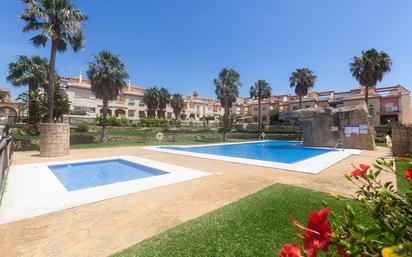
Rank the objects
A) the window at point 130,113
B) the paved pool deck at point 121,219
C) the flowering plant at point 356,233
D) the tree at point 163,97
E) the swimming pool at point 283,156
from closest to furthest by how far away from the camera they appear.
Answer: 1. the flowering plant at point 356,233
2. the paved pool deck at point 121,219
3. the swimming pool at point 283,156
4. the tree at point 163,97
5. the window at point 130,113

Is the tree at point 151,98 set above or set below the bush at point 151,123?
above

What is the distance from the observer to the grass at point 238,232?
3314 mm

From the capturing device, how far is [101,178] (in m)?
9.38

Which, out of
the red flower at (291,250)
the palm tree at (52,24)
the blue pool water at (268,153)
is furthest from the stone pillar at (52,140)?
the red flower at (291,250)

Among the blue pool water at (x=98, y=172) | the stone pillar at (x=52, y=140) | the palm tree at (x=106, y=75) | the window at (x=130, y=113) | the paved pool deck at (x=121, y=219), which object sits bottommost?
the blue pool water at (x=98, y=172)

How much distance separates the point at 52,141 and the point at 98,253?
12.3 m

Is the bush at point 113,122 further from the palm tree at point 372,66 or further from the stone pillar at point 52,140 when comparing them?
the palm tree at point 372,66

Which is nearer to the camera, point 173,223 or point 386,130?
point 173,223

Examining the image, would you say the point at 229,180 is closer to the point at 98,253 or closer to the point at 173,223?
the point at 173,223

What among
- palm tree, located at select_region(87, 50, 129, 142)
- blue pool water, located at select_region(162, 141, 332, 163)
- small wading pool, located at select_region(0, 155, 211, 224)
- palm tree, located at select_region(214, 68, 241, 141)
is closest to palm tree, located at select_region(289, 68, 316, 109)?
palm tree, located at select_region(214, 68, 241, 141)

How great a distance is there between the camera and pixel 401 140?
13578 millimetres

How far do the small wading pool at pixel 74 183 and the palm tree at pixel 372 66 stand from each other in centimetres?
2824

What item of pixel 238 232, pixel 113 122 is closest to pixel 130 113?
pixel 113 122

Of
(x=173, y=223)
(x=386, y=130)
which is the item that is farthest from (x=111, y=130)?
(x=386, y=130)
